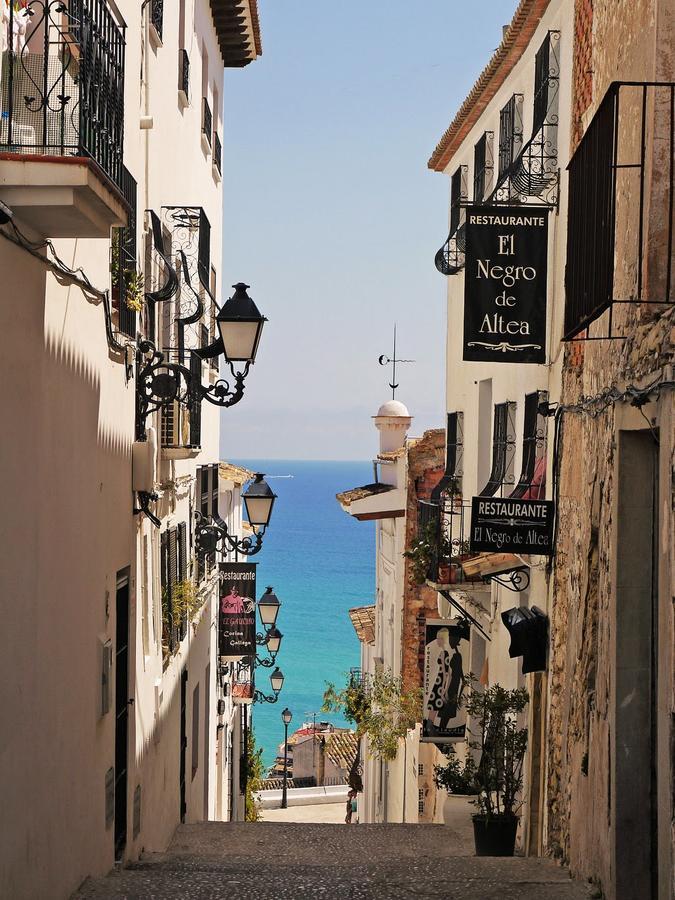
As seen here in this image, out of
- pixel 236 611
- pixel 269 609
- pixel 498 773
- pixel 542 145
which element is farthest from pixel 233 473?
pixel 498 773

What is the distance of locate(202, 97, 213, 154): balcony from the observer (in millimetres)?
18250

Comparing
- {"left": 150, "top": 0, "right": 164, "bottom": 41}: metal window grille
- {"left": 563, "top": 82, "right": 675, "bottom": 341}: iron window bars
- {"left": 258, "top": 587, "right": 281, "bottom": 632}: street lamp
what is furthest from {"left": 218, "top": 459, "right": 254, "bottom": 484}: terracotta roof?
{"left": 563, "top": 82, "right": 675, "bottom": 341}: iron window bars

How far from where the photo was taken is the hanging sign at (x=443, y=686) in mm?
16656

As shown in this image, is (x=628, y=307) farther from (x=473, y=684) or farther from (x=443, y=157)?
(x=443, y=157)

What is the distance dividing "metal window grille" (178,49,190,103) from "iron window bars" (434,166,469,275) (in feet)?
12.1

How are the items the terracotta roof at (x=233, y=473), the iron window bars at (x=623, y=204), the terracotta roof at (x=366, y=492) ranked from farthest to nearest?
the terracotta roof at (x=233, y=473) < the terracotta roof at (x=366, y=492) < the iron window bars at (x=623, y=204)

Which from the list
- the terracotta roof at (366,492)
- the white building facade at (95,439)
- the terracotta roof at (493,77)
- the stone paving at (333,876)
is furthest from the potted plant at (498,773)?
the terracotta roof at (366,492)

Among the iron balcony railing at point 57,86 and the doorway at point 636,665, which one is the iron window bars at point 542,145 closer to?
the doorway at point 636,665

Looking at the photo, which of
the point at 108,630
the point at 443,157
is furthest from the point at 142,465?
the point at 443,157

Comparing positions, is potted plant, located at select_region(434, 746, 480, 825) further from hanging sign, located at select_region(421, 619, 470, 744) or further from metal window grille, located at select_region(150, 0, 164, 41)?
metal window grille, located at select_region(150, 0, 164, 41)

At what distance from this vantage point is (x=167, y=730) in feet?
47.3

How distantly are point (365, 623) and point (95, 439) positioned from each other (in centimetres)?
2512

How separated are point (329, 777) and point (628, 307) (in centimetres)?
4540

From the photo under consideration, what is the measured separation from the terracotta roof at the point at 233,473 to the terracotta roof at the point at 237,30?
865 centimetres
